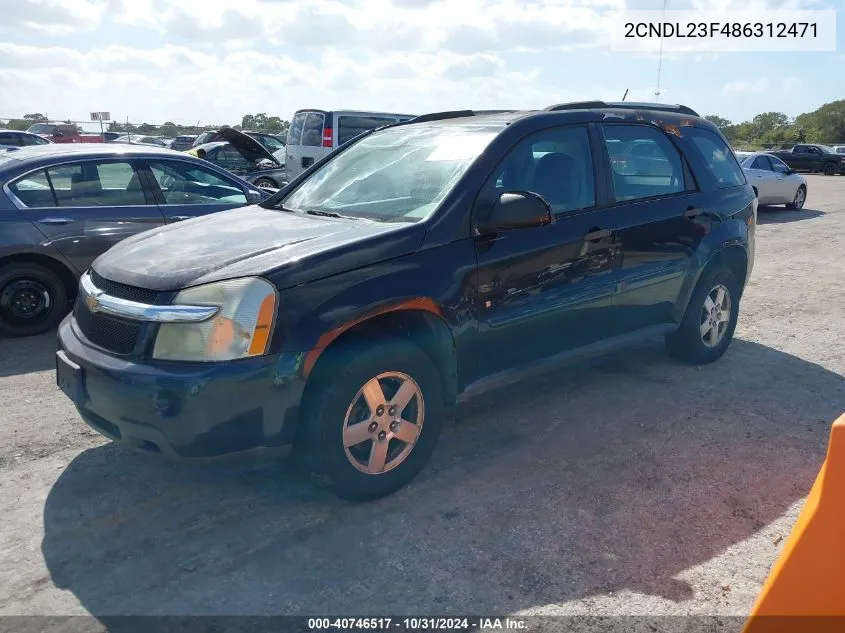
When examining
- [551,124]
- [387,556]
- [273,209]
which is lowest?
[387,556]

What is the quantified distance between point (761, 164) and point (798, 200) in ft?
4.57

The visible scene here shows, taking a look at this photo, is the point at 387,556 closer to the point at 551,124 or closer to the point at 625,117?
the point at 551,124

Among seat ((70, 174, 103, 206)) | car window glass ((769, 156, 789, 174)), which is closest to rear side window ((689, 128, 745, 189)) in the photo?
seat ((70, 174, 103, 206))

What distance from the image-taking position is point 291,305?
10.9 ft

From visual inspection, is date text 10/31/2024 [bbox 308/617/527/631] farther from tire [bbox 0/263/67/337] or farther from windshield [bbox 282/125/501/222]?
tire [bbox 0/263/67/337]

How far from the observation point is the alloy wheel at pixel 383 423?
3592 millimetres

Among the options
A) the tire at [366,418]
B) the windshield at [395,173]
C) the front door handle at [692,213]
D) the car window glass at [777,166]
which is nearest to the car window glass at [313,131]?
the car window glass at [777,166]

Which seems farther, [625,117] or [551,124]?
[625,117]

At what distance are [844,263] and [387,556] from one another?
9533mm

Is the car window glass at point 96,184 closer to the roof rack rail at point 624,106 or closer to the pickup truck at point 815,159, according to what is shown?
the roof rack rail at point 624,106

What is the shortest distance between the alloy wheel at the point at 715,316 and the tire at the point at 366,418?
8.80 ft

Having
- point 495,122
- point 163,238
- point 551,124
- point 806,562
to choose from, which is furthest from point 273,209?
point 806,562

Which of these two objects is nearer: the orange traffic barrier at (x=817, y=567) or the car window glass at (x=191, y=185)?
the orange traffic barrier at (x=817, y=567)

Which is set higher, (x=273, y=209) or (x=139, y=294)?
(x=273, y=209)
